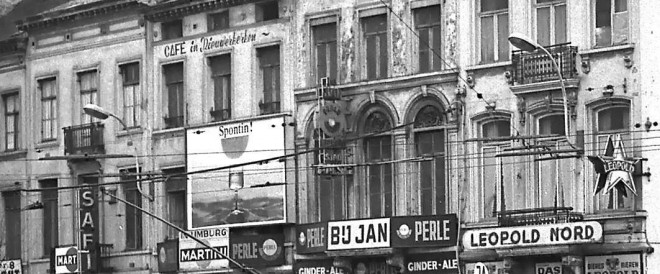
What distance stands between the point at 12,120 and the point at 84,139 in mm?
5191

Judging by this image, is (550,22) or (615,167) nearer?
(615,167)

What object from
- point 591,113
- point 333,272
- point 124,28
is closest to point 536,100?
point 591,113

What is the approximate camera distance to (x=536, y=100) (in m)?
54.8

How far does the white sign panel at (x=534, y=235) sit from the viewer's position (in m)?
52.3

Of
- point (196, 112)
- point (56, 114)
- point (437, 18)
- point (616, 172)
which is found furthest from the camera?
point (56, 114)

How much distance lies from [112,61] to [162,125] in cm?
350

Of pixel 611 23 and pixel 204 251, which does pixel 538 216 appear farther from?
pixel 204 251

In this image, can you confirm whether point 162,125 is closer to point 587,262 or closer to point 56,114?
point 56,114

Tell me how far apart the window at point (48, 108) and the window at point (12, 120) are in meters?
1.62

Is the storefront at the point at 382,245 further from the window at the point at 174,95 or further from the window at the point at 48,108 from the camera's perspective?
the window at the point at 48,108

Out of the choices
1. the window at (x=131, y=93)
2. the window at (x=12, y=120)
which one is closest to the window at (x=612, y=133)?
the window at (x=131, y=93)

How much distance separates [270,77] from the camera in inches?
2499

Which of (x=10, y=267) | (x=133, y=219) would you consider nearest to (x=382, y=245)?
(x=133, y=219)

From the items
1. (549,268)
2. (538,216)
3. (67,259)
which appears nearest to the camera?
(549,268)
